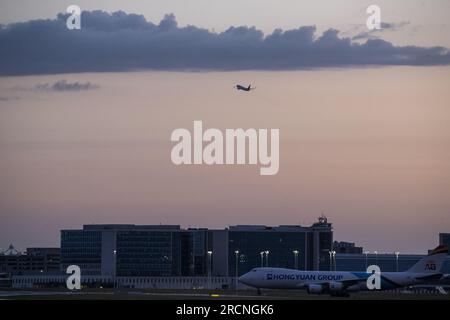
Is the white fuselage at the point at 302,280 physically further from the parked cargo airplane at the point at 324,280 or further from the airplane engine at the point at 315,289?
the airplane engine at the point at 315,289

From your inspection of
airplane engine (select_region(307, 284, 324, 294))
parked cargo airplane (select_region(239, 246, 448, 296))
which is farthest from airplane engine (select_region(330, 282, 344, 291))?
airplane engine (select_region(307, 284, 324, 294))

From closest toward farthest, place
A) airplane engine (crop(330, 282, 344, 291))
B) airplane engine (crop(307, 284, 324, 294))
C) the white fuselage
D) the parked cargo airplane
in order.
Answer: airplane engine (crop(307, 284, 324, 294)) → airplane engine (crop(330, 282, 344, 291)) → the parked cargo airplane → the white fuselage

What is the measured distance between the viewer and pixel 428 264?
656 ft

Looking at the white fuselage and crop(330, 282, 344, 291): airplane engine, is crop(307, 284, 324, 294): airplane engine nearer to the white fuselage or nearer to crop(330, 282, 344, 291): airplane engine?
the white fuselage

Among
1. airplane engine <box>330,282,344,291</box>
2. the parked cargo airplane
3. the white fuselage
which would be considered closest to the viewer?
airplane engine <box>330,282,344,291</box>

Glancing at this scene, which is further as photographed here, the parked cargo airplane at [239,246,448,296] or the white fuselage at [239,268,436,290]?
the white fuselage at [239,268,436,290]

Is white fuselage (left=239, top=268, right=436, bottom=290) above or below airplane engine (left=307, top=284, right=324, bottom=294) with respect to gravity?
above

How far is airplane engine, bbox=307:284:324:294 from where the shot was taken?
186m

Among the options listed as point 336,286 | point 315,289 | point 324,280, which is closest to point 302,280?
point 324,280
